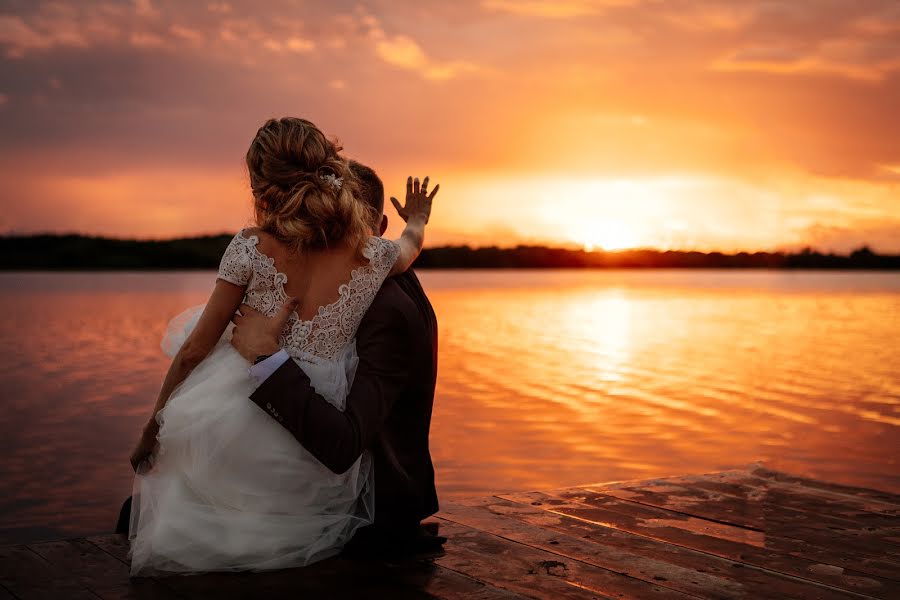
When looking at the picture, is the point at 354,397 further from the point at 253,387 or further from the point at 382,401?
the point at 253,387

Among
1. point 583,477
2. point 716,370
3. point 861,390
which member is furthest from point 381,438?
point 716,370

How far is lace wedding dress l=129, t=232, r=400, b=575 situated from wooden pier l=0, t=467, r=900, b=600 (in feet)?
0.32

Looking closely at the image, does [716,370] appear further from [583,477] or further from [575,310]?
[575,310]

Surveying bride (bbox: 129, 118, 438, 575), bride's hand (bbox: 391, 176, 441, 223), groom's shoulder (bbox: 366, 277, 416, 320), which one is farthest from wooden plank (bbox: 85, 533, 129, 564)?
bride's hand (bbox: 391, 176, 441, 223)

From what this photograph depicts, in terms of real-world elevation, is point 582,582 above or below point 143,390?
above

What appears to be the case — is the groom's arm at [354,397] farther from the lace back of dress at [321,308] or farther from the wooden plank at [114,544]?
the wooden plank at [114,544]

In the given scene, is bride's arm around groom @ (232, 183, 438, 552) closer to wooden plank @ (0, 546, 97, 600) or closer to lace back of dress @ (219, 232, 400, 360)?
lace back of dress @ (219, 232, 400, 360)

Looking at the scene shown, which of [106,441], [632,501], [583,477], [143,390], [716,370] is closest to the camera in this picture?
[632,501]

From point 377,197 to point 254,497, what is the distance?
1.22 meters

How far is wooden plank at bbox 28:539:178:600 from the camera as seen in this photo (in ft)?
9.57

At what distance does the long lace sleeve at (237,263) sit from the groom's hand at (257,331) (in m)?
0.13

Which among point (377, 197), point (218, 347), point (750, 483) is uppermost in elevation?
point (377, 197)

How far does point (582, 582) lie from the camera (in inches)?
121

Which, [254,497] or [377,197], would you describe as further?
[377,197]
